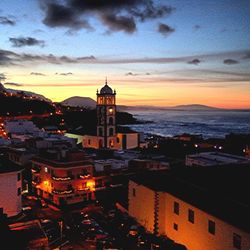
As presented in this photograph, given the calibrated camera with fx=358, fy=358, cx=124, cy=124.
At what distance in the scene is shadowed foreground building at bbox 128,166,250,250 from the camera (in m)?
17.7

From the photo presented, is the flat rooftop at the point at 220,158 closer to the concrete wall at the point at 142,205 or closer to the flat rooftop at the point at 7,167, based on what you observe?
the concrete wall at the point at 142,205

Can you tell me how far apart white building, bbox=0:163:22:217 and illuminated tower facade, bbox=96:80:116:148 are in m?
31.3

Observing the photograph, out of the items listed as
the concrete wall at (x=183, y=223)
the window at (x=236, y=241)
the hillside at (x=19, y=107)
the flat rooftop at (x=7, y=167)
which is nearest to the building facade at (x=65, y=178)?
the flat rooftop at (x=7, y=167)

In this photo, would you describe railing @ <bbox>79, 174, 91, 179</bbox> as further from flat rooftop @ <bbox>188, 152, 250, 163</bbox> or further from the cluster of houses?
flat rooftop @ <bbox>188, 152, 250, 163</bbox>

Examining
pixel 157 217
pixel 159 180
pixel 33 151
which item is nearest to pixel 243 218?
pixel 157 217

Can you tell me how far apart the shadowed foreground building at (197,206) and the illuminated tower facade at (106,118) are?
104 ft

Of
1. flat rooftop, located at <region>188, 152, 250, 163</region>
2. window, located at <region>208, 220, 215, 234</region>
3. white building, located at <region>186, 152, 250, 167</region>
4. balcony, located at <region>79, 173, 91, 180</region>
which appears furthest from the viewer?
flat rooftop, located at <region>188, 152, 250, 163</region>

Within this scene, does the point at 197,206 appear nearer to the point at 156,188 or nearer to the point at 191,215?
the point at 191,215

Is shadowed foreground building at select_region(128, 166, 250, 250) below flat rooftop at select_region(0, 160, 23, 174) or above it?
below

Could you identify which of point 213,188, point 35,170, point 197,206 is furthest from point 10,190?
point 213,188

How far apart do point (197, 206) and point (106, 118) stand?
40.0m

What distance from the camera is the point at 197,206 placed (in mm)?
19969

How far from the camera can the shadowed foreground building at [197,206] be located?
1770 centimetres

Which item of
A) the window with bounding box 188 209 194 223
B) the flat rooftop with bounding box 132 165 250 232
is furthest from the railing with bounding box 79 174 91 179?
the window with bounding box 188 209 194 223
